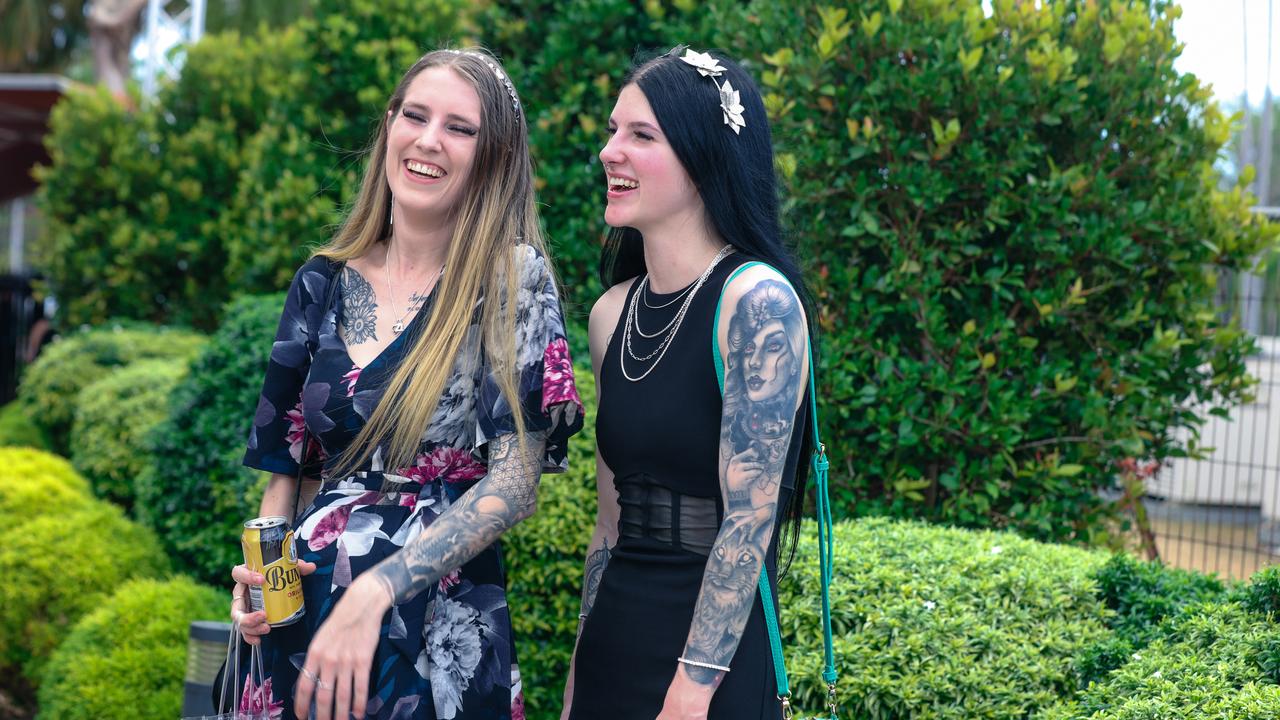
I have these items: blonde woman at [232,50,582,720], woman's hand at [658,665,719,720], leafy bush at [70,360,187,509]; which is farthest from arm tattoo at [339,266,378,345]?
leafy bush at [70,360,187,509]

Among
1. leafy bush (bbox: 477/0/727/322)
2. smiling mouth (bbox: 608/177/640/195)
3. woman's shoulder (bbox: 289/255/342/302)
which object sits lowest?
woman's shoulder (bbox: 289/255/342/302)

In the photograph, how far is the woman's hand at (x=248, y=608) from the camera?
2145mm

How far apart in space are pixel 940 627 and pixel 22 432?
28.1 ft

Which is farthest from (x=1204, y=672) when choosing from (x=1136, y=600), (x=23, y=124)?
(x=23, y=124)

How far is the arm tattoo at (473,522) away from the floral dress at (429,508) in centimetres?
6

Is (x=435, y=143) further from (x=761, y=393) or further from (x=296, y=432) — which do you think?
(x=761, y=393)

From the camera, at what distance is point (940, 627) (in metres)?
3.25

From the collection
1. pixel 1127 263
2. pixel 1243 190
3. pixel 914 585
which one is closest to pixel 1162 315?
pixel 1127 263

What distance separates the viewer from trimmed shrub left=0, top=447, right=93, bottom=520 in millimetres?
5551

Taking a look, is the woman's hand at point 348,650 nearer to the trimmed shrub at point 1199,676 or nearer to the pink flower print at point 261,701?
the pink flower print at point 261,701

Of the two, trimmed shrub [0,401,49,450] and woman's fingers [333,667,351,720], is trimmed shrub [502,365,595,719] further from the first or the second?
trimmed shrub [0,401,49,450]

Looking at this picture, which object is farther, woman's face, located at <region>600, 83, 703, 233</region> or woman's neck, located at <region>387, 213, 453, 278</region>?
woman's neck, located at <region>387, 213, 453, 278</region>

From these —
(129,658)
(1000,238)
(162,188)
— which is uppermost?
(162,188)

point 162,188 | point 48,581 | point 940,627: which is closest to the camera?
point 940,627
